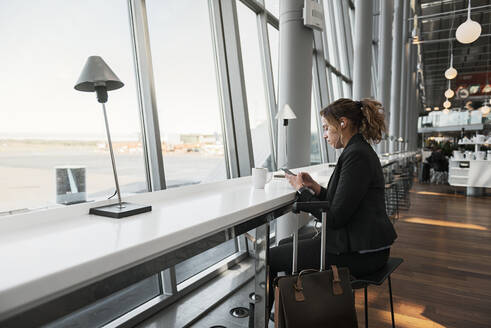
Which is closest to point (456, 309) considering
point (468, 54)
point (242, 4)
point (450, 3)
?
point (242, 4)

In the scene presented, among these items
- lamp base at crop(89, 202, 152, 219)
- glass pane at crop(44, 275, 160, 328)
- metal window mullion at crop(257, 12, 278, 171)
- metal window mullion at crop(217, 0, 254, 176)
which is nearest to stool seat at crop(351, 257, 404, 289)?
lamp base at crop(89, 202, 152, 219)

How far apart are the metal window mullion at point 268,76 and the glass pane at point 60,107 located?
2.16 meters

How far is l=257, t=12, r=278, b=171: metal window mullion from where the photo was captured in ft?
13.6

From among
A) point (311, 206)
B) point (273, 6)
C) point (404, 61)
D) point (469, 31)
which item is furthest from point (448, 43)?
point (311, 206)

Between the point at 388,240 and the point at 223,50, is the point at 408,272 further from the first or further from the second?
the point at 223,50

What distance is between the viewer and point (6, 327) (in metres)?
0.51

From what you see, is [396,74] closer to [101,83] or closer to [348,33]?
[348,33]

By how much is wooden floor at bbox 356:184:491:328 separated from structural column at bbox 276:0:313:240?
42.6 inches

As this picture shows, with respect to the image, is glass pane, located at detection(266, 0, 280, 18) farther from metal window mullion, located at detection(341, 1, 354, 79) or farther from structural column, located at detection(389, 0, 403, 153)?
structural column, located at detection(389, 0, 403, 153)

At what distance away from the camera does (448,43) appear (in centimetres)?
1747

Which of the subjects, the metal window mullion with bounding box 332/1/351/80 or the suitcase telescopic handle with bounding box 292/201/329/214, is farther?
the metal window mullion with bounding box 332/1/351/80

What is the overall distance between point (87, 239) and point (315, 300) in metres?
0.86

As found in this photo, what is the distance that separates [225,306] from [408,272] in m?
1.80

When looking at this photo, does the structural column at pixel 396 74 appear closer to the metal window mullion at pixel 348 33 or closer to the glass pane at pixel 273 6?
the metal window mullion at pixel 348 33
